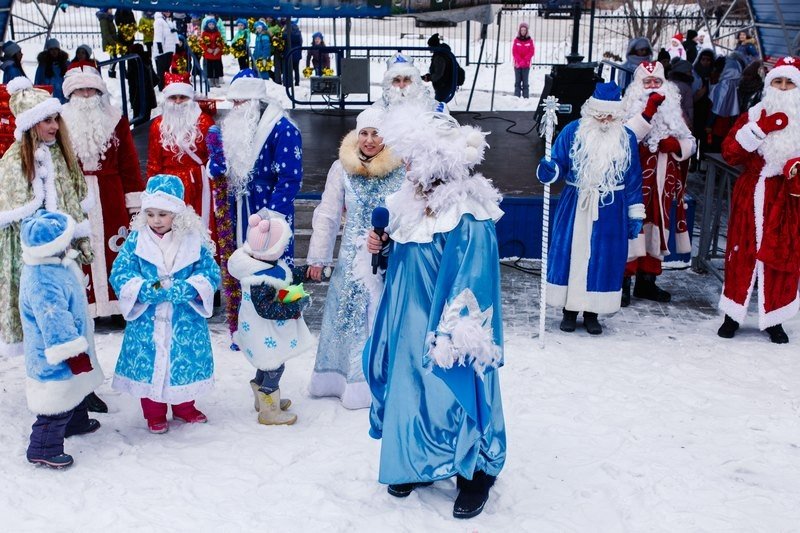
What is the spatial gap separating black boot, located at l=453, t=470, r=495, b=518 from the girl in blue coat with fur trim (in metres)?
1.52

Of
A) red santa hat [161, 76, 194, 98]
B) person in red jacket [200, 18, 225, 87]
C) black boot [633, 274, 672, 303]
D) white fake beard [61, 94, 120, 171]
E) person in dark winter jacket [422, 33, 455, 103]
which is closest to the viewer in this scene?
white fake beard [61, 94, 120, 171]

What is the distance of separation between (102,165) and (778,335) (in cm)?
492

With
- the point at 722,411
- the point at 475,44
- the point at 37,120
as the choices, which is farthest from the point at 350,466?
the point at 475,44

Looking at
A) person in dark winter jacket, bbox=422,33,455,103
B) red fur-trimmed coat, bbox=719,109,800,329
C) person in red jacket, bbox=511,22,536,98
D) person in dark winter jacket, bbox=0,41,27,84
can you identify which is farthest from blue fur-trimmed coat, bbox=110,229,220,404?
person in red jacket, bbox=511,22,536,98

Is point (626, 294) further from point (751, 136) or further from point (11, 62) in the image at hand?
point (11, 62)

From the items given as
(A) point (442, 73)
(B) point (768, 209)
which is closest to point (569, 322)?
(B) point (768, 209)

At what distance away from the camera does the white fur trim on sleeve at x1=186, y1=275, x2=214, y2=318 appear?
4.52 m

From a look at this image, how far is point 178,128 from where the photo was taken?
6113 mm

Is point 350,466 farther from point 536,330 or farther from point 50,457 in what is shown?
point 536,330

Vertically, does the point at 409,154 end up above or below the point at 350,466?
above

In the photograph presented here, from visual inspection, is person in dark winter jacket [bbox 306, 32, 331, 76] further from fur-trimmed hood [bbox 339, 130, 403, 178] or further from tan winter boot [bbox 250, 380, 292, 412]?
tan winter boot [bbox 250, 380, 292, 412]

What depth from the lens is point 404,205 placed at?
150 inches

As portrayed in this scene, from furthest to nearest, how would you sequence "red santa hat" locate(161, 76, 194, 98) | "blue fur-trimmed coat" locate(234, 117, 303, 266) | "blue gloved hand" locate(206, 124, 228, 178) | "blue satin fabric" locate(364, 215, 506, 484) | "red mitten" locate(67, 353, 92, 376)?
"red santa hat" locate(161, 76, 194, 98), "blue gloved hand" locate(206, 124, 228, 178), "blue fur-trimmed coat" locate(234, 117, 303, 266), "red mitten" locate(67, 353, 92, 376), "blue satin fabric" locate(364, 215, 506, 484)

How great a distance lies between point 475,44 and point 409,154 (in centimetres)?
2071
